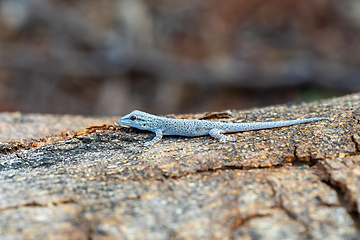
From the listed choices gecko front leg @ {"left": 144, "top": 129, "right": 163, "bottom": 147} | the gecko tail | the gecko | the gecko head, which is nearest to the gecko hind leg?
the gecko

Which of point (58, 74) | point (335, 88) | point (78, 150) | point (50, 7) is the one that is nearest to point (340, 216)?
point (78, 150)

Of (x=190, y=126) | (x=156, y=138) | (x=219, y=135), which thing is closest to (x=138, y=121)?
(x=156, y=138)

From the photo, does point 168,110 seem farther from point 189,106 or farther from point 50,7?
point 50,7

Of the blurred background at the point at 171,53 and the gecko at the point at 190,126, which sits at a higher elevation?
the blurred background at the point at 171,53

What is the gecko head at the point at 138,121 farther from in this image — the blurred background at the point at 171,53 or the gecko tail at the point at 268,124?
the blurred background at the point at 171,53

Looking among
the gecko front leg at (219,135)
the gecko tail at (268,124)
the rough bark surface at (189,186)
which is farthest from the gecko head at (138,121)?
the gecko tail at (268,124)

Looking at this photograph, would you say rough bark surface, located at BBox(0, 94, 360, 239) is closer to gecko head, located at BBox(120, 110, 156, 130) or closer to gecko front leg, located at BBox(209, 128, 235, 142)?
gecko front leg, located at BBox(209, 128, 235, 142)
